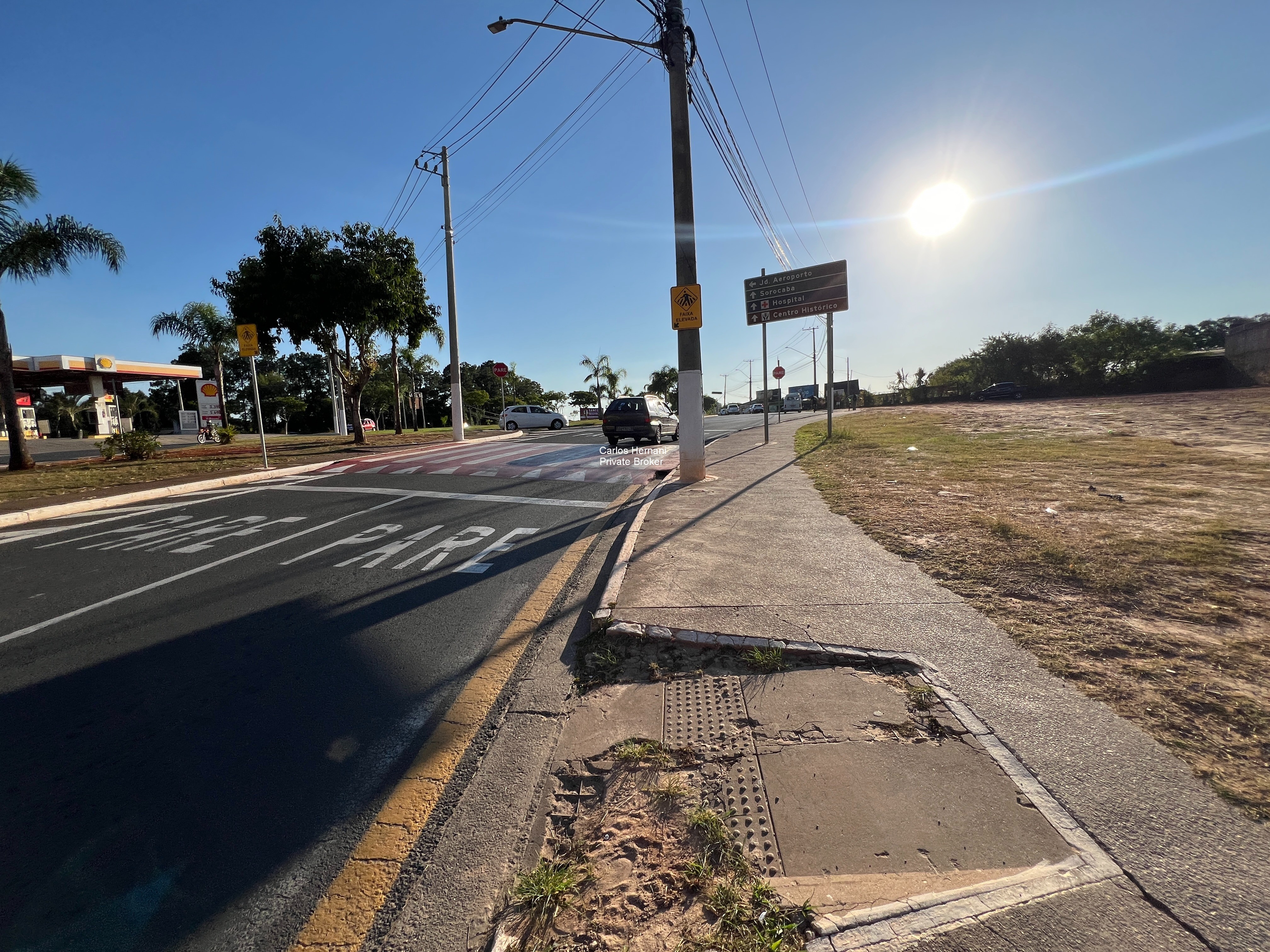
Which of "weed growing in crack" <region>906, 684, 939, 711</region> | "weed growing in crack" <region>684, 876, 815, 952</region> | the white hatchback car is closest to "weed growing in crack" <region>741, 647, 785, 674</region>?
"weed growing in crack" <region>906, 684, 939, 711</region>

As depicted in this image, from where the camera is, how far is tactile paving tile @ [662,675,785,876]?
1.99 meters

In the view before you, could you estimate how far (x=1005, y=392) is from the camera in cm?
4447

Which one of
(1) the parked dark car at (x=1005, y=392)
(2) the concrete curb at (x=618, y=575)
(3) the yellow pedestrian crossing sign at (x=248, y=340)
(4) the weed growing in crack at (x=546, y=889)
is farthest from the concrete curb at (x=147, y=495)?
(1) the parked dark car at (x=1005, y=392)

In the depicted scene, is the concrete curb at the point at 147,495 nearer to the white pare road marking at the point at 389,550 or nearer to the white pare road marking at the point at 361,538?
the white pare road marking at the point at 361,538

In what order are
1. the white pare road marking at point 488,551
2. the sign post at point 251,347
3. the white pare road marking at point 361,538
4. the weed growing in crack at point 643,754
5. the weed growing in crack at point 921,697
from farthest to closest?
the sign post at point 251,347 < the white pare road marking at point 361,538 < the white pare road marking at point 488,551 < the weed growing in crack at point 921,697 < the weed growing in crack at point 643,754

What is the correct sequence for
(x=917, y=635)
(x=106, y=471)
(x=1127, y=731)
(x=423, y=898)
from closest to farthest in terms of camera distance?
(x=423, y=898)
(x=1127, y=731)
(x=917, y=635)
(x=106, y=471)

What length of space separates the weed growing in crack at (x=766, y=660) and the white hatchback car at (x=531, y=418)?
96.1 ft

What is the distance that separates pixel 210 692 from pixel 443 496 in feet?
21.1

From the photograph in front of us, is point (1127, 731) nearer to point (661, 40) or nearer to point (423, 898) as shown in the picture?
point (423, 898)

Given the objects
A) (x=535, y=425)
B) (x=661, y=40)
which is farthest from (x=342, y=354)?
(x=661, y=40)

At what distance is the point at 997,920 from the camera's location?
161 cm

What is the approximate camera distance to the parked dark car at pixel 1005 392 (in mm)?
44094

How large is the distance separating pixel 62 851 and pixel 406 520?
222 inches

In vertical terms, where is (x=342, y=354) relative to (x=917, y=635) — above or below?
above
